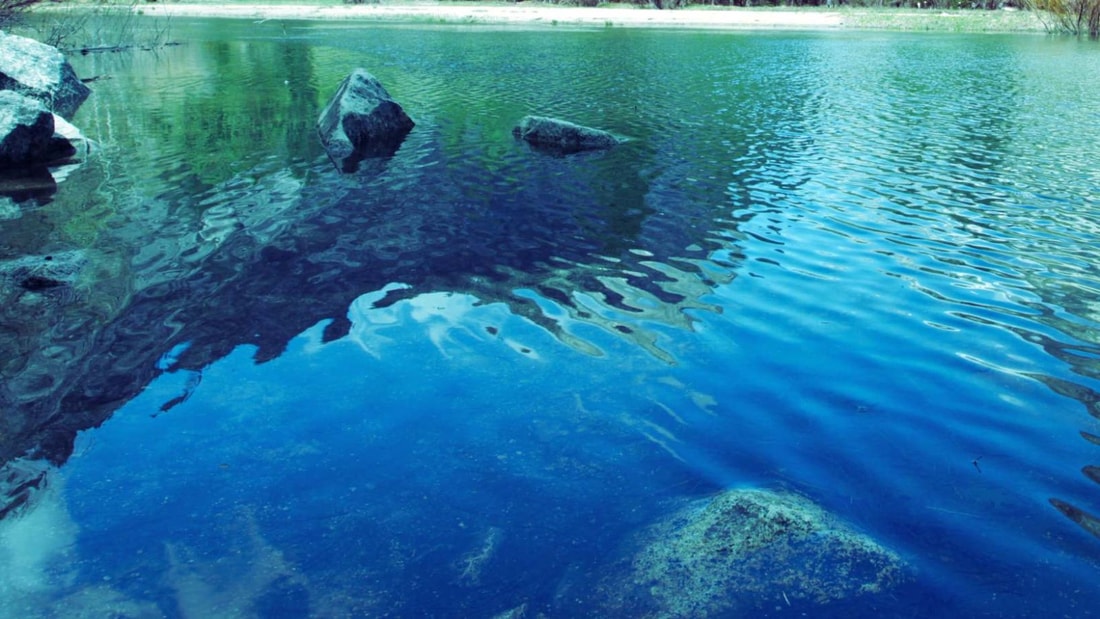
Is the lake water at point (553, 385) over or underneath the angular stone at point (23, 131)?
underneath

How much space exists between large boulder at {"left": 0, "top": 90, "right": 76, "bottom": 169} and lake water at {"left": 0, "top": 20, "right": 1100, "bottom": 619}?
1.33 metres

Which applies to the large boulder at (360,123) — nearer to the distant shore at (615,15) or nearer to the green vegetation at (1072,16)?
the distant shore at (615,15)

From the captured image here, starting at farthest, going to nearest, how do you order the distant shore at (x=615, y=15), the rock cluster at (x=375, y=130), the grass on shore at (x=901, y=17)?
the distant shore at (x=615, y=15), the grass on shore at (x=901, y=17), the rock cluster at (x=375, y=130)

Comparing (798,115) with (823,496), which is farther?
(798,115)

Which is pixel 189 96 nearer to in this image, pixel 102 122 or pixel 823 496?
pixel 102 122

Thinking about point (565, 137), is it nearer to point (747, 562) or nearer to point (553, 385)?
point (553, 385)

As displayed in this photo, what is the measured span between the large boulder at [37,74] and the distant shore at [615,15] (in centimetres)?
3869

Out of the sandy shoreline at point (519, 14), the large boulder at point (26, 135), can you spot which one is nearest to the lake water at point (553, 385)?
the large boulder at point (26, 135)

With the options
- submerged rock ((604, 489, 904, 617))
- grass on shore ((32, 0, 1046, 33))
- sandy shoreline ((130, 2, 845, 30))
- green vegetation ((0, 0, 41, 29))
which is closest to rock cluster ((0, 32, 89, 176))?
green vegetation ((0, 0, 41, 29))

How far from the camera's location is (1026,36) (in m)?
45.3

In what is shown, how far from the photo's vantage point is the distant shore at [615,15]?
52.6m

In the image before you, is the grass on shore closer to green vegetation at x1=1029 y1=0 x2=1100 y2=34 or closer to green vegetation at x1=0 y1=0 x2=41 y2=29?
green vegetation at x1=1029 y1=0 x2=1100 y2=34

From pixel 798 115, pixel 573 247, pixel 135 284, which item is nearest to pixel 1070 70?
pixel 798 115

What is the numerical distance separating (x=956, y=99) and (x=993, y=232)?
13951 mm
